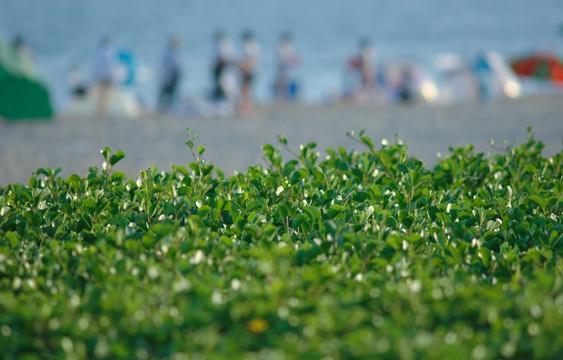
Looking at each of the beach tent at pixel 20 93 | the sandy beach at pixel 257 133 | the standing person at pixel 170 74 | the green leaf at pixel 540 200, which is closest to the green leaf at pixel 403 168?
the green leaf at pixel 540 200

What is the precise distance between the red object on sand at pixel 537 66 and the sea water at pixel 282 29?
409 inches

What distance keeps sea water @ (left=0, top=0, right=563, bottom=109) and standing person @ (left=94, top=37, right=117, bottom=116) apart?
14507 millimetres

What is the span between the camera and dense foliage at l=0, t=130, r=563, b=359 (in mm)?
1923

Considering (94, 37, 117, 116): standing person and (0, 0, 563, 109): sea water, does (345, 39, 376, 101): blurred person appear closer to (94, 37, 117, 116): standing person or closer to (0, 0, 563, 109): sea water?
(94, 37, 117, 116): standing person

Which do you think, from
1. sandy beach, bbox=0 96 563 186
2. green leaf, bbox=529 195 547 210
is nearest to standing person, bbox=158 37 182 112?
sandy beach, bbox=0 96 563 186

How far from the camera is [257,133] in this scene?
12375 millimetres

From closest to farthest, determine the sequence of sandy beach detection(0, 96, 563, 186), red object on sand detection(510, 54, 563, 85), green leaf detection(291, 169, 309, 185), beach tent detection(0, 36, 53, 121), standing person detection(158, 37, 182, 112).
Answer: green leaf detection(291, 169, 309, 185)
sandy beach detection(0, 96, 563, 186)
beach tent detection(0, 36, 53, 121)
standing person detection(158, 37, 182, 112)
red object on sand detection(510, 54, 563, 85)

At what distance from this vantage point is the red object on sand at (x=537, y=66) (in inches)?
813

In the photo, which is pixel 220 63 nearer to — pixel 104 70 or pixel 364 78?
pixel 104 70

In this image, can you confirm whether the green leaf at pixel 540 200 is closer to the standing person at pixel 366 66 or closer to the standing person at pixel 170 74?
the standing person at pixel 170 74

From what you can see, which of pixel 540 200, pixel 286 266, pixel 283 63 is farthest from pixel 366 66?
pixel 286 266

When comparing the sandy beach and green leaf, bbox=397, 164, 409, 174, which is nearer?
green leaf, bbox=397, 164, 409, 174

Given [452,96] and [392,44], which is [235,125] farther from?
[392,44]

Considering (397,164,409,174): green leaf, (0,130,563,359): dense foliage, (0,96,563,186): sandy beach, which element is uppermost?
(397,164,409,174): green leaf
